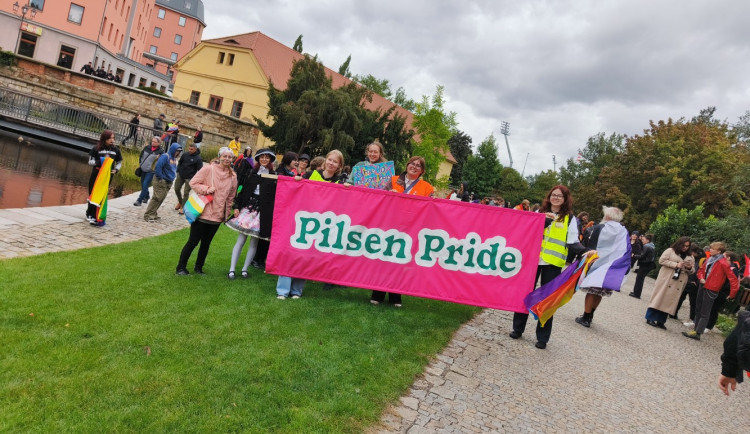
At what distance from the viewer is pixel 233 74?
49.5 meters

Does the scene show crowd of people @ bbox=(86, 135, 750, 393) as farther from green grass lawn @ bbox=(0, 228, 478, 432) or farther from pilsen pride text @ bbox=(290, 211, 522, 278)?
green grass lawn @ bbox=(0, 228, 478, 432)

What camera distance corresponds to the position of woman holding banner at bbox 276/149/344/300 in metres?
7.05

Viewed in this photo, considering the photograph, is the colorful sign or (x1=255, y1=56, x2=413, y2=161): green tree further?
(x1=255, y1=56, x2=413, y2=161): green tree

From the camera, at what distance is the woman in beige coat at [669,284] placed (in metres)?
11.2

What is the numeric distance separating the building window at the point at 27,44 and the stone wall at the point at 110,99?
48.1ft

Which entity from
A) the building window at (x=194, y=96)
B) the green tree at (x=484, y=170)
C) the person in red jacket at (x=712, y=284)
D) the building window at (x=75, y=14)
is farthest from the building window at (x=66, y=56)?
the person in red jacket at (x=712, y=284)

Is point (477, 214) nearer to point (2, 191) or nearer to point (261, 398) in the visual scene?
point (261, 398)

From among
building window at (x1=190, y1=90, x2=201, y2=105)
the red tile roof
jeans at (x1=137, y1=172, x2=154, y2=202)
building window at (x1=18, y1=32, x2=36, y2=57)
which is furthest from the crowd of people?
building window at (x1=18, y1=32, x2=36, y2=57)

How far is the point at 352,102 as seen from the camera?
3003cm

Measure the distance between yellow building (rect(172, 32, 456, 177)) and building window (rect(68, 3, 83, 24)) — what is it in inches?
393

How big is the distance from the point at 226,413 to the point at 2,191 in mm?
12097

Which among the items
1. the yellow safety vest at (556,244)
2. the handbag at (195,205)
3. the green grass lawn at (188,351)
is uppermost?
the yellow safety vest at (556,244)

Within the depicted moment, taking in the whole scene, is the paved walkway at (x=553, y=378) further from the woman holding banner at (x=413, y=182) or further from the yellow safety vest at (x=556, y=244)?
the woman holding banner at (x=413, y=182)

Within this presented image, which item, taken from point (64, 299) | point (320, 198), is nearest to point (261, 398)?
point (64, 299)
